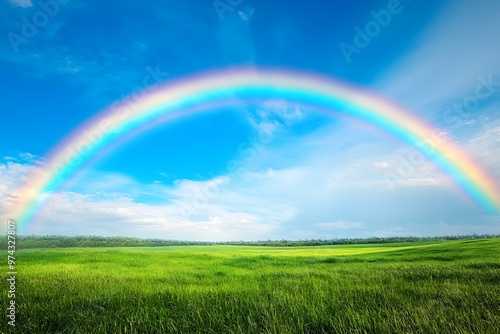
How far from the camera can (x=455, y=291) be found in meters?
6.58

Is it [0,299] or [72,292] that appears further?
[72,292]

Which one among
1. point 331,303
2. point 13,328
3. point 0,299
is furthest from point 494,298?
point 0,299

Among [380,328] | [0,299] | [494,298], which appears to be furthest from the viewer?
[0,299]

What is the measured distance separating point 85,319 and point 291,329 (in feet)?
13.3

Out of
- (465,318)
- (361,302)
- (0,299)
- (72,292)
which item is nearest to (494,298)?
(465,318)

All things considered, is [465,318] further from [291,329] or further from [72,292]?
[72,292]

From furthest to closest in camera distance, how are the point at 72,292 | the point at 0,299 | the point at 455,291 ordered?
the point at 72,292, the point at 0,299, the point at 455,291

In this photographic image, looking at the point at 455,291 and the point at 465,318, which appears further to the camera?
the point at 455,291

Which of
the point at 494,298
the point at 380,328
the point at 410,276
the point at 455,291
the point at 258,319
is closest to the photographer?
the point at 380,328

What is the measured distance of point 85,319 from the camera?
5.47 meters

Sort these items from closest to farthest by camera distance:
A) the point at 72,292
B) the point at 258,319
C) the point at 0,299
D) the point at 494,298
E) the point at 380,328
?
the point at 380,328
the point at 258,319
the point at 494,298
the point at 0,299
the point at 72,292

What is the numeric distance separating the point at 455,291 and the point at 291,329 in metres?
4.79

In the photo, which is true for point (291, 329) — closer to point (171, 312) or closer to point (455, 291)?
point (171, 312)

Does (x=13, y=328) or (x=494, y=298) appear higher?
(x=494, y=298)
